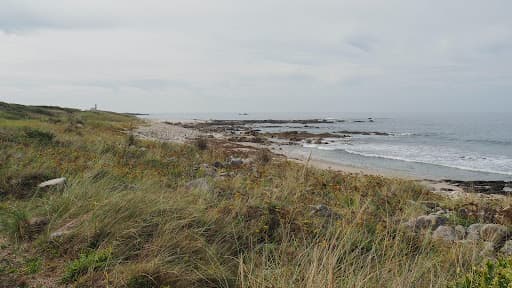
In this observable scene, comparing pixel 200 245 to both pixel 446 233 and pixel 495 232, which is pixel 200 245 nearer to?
pixel 446 233

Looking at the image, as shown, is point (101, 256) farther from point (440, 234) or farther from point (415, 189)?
point (415, 189)

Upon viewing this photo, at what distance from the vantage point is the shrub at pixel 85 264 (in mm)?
2865

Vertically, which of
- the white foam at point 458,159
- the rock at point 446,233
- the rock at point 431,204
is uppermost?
the rock at point 446,233

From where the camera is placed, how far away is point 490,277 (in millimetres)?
2125

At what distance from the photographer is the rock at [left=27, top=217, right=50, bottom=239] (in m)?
3.65

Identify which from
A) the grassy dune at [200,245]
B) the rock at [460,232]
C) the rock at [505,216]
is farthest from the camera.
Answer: the rock at [505,216]

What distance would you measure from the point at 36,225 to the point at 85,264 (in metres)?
1.26

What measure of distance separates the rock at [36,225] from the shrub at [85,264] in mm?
962

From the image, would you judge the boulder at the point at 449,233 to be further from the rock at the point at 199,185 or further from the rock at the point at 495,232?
the rock at the point at 199,185

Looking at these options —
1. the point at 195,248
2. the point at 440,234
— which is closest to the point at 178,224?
the point at 195,248

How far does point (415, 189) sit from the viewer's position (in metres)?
9.75

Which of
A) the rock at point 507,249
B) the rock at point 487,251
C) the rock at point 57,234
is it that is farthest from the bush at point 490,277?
the rock at point 57,234

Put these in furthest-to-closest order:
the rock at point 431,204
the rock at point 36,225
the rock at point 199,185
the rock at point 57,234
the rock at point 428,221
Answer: the rock at point 431,204
the rock at point 199,185
the rock at point 428,221
the rock at point 36,225
the rock at point 57,234

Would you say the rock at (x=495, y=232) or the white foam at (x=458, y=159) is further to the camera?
the white foam at (x=458, y=159)
